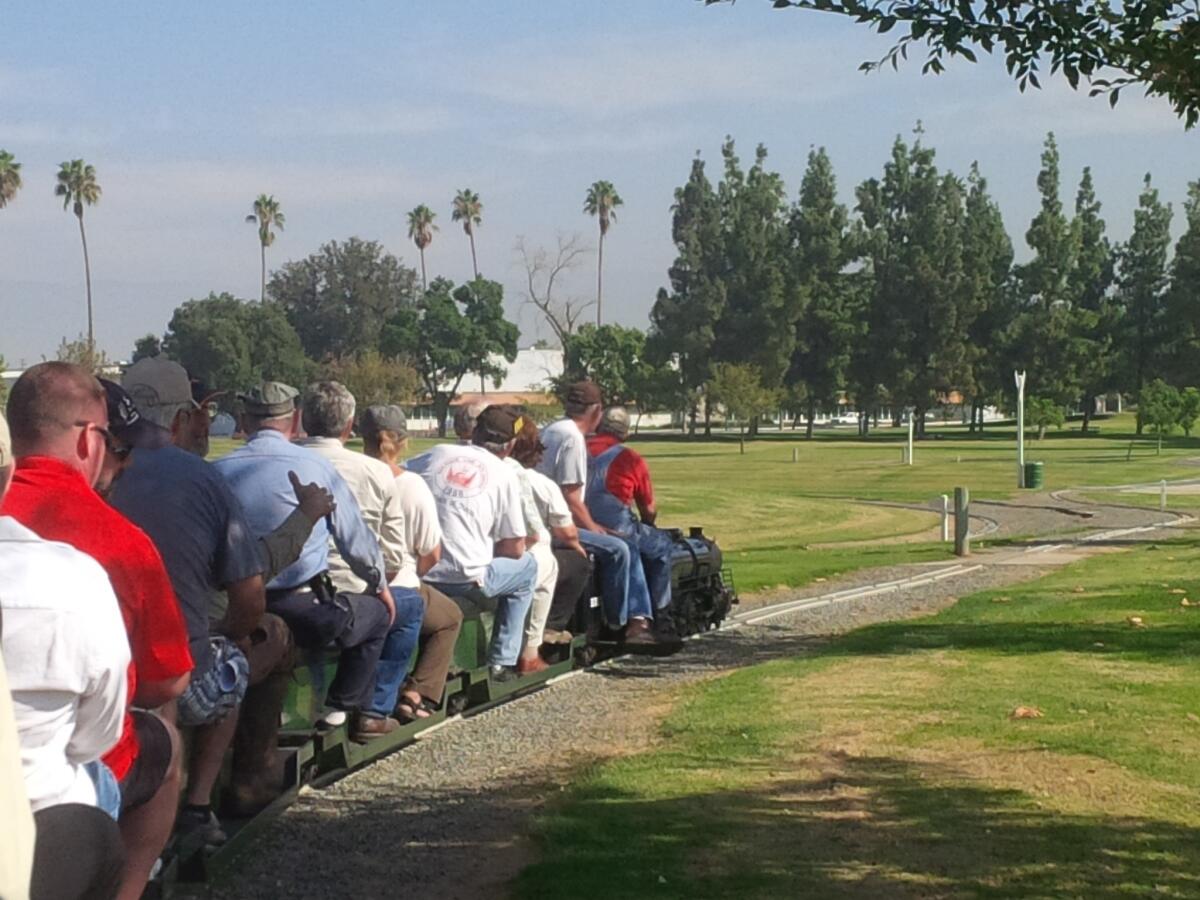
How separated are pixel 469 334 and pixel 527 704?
135892 millimetres

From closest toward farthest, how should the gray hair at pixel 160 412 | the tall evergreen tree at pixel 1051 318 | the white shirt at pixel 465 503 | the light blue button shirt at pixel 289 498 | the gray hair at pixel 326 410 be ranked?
the gray hair at pixel 160 412 < the light blue button shirt at pixel 289 498 < the gray hair at pixel 326 410 < the white shirt at pixel 465 503 < the tall evergreen tree at pixel 1051 318

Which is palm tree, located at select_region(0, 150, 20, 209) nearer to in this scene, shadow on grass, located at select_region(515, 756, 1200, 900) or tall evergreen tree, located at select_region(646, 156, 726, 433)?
tall evergreen tree, located at select_region(646, 156, 726, 433)

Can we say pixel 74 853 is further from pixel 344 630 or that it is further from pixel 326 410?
pixel 326 410

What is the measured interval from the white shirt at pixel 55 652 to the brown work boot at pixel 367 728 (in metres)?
4.85

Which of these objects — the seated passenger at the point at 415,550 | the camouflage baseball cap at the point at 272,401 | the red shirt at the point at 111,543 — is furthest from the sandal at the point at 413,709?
the red shirt at the point at 111,543

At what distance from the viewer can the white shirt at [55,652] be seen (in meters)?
3.72

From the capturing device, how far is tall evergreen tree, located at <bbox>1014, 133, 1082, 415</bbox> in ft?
384

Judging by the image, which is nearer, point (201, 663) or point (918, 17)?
point (201, 663)

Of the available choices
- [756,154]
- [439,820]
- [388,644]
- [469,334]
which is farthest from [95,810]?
[469,334]

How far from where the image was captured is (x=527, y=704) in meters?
11.5

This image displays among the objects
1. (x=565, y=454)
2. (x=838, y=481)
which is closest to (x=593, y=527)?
(x=565, y=454)

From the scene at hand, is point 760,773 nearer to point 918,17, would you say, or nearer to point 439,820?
point 439,820

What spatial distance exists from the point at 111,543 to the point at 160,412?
72.6 inches

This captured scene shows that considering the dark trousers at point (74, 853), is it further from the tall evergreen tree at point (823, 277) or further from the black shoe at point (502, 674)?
the tall evergreen tree at point (823, 277)
